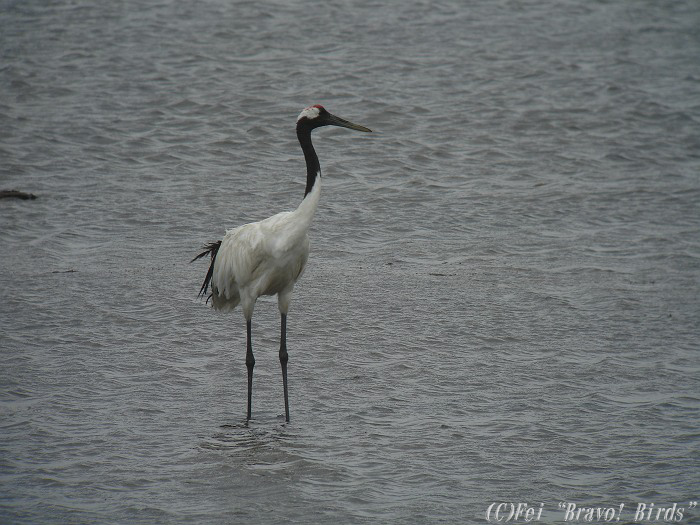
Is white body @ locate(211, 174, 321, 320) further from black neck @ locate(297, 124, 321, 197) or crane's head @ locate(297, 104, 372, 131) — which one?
crane's head @ locate(297, 104, 372, 131)

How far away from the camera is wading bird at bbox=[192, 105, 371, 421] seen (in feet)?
24.5

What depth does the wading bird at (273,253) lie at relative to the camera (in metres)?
7.48

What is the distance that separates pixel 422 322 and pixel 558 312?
1.33m

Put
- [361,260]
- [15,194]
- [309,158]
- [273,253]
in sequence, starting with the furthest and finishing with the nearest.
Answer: [15,194]
[361,260]
[309,158]
[273,253]

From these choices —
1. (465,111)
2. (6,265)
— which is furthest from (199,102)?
(6,265)

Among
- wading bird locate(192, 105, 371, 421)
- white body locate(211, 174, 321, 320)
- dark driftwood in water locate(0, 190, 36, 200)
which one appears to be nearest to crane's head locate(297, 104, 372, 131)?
wading bird locate(192, 105, 371, 421)

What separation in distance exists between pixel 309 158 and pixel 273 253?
753 mm

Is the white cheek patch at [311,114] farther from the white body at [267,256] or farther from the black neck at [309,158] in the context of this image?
the white body at [267,256]

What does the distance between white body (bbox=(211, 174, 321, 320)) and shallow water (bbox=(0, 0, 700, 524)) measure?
71 centimetres

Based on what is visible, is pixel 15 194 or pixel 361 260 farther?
pixel 15 194

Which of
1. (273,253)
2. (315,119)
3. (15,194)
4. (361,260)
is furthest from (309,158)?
(15,194)

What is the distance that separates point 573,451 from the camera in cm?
679

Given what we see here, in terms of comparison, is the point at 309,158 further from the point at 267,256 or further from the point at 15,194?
the point at 15,194

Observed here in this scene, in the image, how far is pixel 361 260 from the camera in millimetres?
10781
